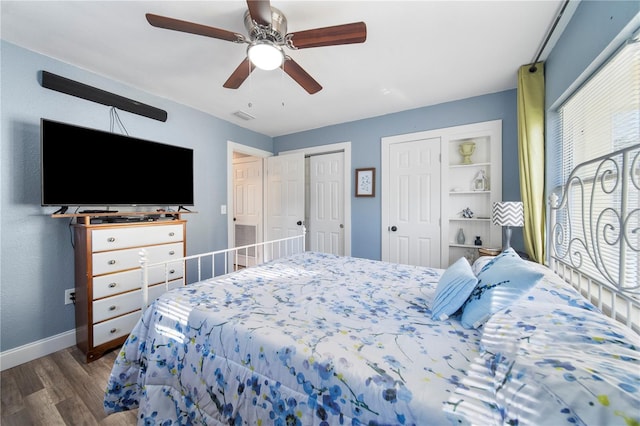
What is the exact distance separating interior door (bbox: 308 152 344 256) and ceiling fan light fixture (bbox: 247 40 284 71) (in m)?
2.17

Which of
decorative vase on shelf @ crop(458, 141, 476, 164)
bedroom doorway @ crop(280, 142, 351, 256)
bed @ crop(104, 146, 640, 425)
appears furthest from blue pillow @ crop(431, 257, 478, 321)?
bedroom doorway @ crop(280, 142, 351, 256)

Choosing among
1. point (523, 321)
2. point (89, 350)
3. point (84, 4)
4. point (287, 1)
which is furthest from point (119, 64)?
point (523, 321)

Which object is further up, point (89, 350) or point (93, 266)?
point (93, 266)

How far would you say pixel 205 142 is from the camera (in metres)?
3.12

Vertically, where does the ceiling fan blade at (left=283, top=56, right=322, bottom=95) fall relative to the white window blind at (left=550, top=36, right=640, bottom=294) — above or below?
above

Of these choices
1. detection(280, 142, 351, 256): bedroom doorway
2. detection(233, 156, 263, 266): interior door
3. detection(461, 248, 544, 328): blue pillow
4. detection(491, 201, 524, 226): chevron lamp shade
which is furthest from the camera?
detection(233, 156, 263, 266): interior door

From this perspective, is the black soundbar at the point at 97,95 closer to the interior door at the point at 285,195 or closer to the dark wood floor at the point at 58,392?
the interior door at the point at 285,195

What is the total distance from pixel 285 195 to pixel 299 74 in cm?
226

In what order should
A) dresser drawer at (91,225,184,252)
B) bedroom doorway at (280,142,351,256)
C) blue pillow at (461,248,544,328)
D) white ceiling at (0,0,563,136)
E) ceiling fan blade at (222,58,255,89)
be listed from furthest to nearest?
bedroom doorway at (280,142,351,256), dresser drawer at (91,225,184,252), ceiling fan blade at (222,58,255,89), white ceiling at (0,0,563,136), blue pillow at (461,248,544,328)

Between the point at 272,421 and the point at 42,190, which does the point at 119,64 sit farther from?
the point at 272,421

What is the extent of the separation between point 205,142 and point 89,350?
93.8 inches

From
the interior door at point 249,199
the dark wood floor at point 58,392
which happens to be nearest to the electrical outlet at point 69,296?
the dark wood floor at point 58,392

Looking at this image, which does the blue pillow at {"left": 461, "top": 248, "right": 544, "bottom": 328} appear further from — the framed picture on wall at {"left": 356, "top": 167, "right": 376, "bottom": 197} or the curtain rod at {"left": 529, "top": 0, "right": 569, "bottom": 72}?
the framed picture on wall at {"left": 356, "top": 167, "right": 376, "bottom": 197}

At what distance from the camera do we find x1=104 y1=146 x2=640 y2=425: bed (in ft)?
1.87
